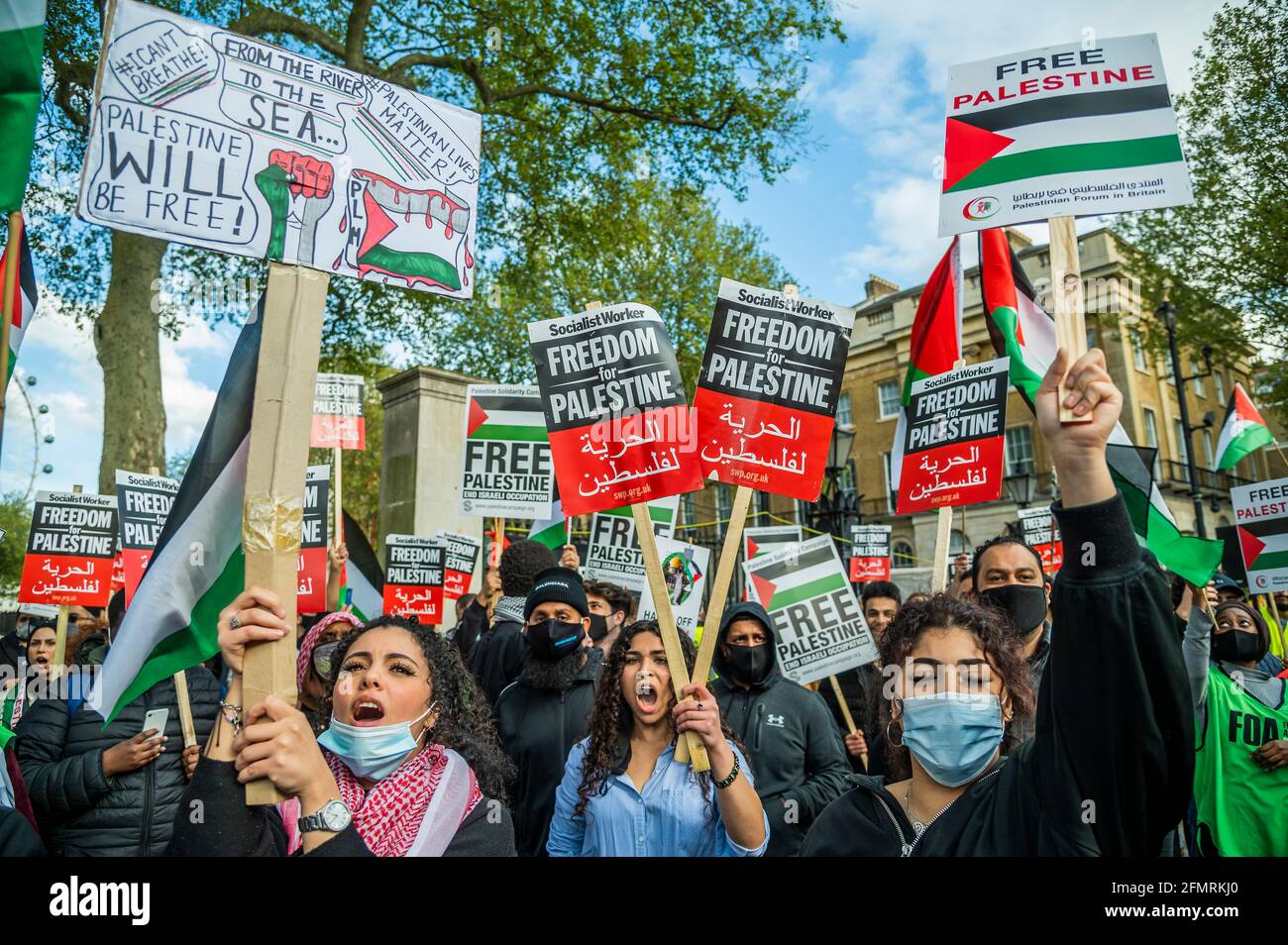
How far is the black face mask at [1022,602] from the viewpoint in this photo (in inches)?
157

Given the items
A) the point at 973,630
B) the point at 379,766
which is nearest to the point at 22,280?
the point at 379,766

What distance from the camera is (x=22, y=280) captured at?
3713mm

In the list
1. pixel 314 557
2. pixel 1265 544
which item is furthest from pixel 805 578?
pixel 1265 544

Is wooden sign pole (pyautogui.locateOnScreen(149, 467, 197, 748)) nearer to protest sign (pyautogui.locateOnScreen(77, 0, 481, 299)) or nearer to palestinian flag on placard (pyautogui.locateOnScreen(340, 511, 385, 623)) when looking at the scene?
protest sign (pyautogui.locateOnScreen(77, 0, 481, 299))

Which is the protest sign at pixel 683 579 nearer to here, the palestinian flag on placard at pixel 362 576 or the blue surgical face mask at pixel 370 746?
the palestinian flag on placard at pixel 362 576

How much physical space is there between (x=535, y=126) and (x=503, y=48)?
4.79ft

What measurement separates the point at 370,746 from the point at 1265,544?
7176 mm

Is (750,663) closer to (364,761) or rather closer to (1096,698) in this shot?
(364,761)

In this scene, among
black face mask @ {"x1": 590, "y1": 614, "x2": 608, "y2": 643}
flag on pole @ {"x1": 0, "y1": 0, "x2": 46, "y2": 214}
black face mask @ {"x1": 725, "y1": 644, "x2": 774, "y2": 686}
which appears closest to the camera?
flag on pole @ {"x1": 0, "y1": 0, "x2": 46, "y2": 214}

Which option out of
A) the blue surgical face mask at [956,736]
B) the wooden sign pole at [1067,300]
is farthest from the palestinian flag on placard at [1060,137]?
the blue surgical face mask at [956,736]

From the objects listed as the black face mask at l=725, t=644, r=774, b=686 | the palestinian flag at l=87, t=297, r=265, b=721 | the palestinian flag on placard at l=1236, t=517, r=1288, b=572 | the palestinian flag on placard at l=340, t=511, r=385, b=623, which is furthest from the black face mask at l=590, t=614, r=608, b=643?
the palestinian flag on placard at l=1236, t=517, r=1288, b=572

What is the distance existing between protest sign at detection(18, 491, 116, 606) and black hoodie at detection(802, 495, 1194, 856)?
6450 mm

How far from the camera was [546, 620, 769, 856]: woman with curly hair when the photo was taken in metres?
3.02

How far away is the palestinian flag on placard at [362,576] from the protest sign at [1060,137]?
23.7 feet
